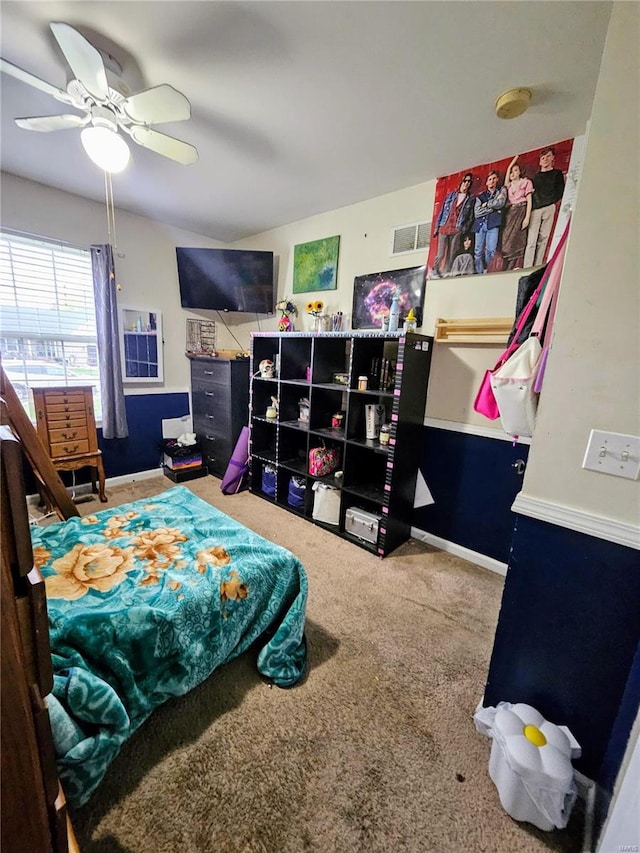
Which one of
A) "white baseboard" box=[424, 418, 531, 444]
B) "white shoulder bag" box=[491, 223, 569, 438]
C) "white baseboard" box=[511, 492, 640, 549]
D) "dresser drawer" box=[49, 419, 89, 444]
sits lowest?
"dresser drawer" box=[49, 419, 89, 444]

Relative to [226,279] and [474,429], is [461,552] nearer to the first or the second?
[474,429]

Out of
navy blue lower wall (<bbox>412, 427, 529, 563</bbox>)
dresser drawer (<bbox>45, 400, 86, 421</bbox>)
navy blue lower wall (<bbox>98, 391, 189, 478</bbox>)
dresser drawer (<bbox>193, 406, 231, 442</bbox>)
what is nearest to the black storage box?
navy blue lower wall (<bbox>98, 391, 189, 478</bbox>)

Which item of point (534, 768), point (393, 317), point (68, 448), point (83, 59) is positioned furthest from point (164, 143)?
point (534, 768)

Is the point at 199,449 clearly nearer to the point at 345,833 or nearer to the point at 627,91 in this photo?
the point at 345,833

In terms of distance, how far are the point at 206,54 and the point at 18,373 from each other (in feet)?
8.73

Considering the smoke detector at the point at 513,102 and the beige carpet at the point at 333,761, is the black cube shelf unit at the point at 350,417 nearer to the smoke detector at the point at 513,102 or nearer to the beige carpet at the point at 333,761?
the beige carpet at the point at 333,761

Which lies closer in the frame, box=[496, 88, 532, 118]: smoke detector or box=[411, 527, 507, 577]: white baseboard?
box=[496, 88, 532, 118]: smoke detector

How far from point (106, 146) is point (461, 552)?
10.3 ft

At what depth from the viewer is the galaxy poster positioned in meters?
2.42

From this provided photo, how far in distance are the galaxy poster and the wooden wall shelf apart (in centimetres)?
22

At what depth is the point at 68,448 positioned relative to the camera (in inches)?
106

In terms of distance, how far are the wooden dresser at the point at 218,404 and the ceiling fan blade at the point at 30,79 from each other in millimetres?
1978

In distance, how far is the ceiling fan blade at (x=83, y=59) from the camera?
1130 millimetres

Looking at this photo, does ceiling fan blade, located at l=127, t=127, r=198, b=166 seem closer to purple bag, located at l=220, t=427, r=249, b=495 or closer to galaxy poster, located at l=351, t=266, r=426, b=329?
galaxy poster, located at l=351, t=266, r=426, b=329
